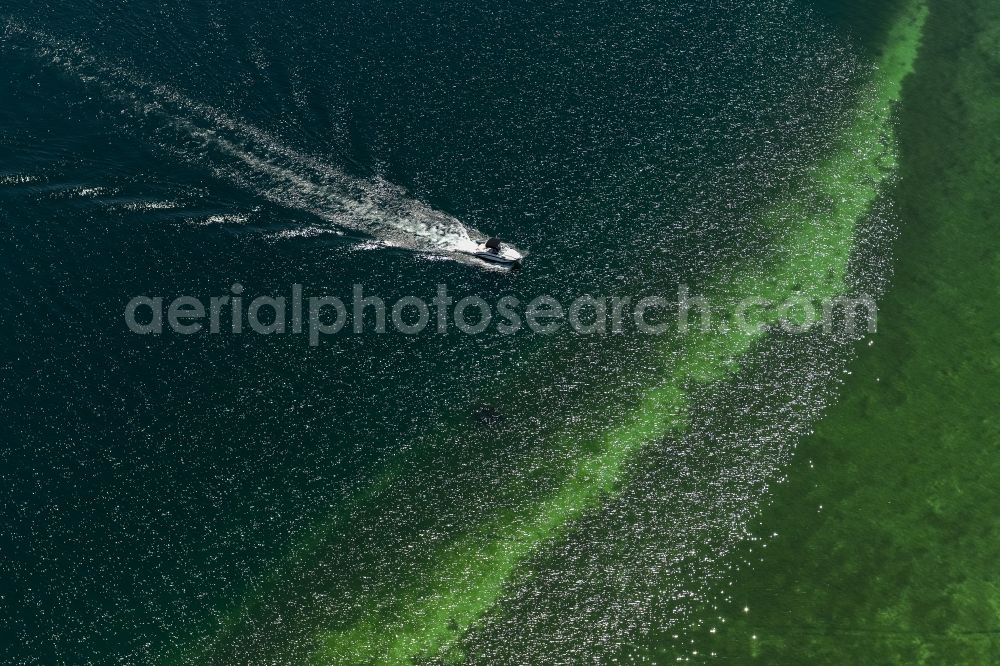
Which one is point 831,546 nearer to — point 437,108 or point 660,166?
point 660,166

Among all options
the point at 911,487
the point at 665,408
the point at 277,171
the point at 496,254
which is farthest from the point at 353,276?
the point at 911,487

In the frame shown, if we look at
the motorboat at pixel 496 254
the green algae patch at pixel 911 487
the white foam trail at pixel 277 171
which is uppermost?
the white foam trail at pixel 277 171

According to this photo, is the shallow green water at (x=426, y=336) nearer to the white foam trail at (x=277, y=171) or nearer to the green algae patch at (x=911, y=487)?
the white foam trail at (x=277, y=171)

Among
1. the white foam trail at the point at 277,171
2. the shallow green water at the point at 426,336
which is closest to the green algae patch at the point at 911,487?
the shallow green water at the point at 426,336

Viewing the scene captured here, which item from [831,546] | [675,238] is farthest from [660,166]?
[831,546]

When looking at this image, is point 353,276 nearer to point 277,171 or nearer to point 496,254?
point 496,254
